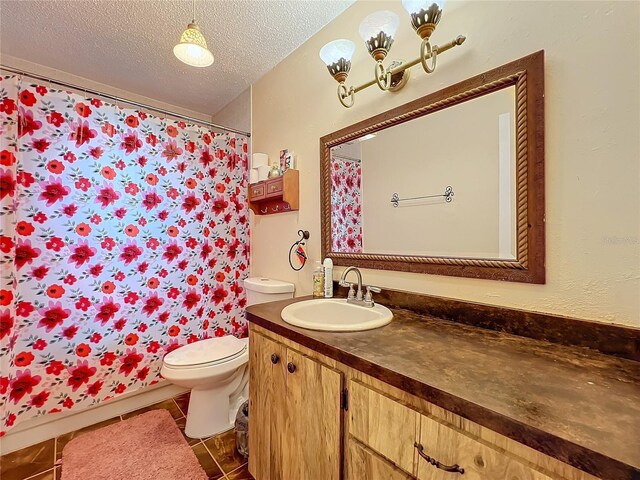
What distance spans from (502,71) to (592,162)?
403 millimetres

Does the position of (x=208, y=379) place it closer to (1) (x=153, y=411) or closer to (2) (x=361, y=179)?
(1) (x=153, y=411)

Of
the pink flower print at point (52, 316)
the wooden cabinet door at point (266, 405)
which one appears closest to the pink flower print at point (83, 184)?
the pink flower print at point (52, 316)

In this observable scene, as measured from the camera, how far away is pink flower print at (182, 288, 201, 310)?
1.95 meters

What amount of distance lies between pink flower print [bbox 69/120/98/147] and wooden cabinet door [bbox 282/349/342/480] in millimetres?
1635

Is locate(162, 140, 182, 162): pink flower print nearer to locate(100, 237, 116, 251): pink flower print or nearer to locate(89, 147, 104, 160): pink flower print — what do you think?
locate(89, 147, 104, 160): pink flower print

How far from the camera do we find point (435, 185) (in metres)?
1.13

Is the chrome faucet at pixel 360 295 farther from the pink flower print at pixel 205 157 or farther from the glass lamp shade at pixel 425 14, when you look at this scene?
the pink flower print at pixel 205 157

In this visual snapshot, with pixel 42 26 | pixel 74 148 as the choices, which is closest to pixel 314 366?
pixel 74 148

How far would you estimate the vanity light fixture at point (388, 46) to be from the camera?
954 mm

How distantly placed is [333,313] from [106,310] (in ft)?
4.49

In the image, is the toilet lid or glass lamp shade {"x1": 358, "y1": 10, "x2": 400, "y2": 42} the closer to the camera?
glass lamp shade {"x1": 358, "y1": 10, "x2": 400, "y2": 42}

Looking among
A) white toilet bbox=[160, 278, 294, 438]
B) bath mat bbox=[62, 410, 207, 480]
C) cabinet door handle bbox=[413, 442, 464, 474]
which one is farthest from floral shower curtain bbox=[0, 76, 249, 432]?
cabinet door handle bbox=[413, 442, 464, 474]

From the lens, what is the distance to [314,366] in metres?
0.89

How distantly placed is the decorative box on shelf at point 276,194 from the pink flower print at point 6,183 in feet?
3.86
